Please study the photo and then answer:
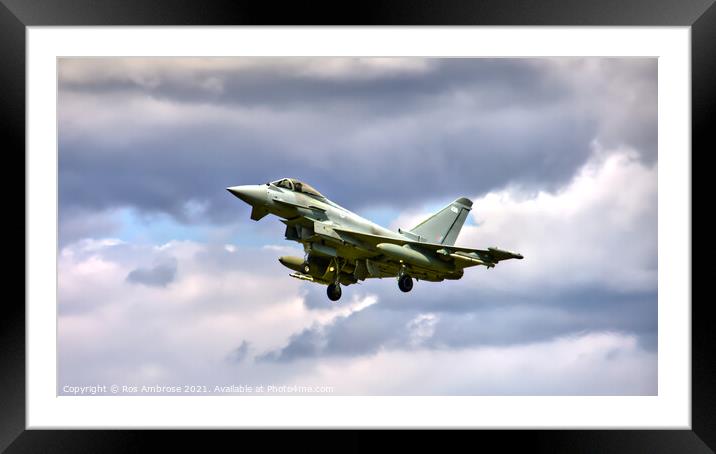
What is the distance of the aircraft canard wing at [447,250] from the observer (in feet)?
123

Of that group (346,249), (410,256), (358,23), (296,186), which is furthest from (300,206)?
(358,23)

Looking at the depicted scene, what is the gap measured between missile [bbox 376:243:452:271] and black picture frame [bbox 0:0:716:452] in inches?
669

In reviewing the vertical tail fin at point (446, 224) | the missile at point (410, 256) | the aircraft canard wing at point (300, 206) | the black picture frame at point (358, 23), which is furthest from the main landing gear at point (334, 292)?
the black picture frame at point (358, 23)

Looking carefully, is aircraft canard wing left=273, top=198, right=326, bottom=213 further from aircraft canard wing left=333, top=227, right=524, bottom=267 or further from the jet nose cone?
aircraft canard wing left=333, top=227, right=524, bottom=267

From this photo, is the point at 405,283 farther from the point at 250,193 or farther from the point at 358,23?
the point at 358,23

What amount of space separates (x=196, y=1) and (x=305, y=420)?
9662 mm

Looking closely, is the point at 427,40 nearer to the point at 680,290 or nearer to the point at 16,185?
the point at 680,290

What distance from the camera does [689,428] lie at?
21.8 metres

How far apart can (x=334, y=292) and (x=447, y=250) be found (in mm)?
4882

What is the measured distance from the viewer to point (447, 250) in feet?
127

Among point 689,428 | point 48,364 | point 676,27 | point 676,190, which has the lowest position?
point 689,428

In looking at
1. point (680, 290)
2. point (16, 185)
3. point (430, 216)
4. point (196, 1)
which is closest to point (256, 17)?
point (196, 1)

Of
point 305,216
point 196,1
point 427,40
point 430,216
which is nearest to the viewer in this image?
point 196,1

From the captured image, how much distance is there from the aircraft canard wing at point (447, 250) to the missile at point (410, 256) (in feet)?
0.83
